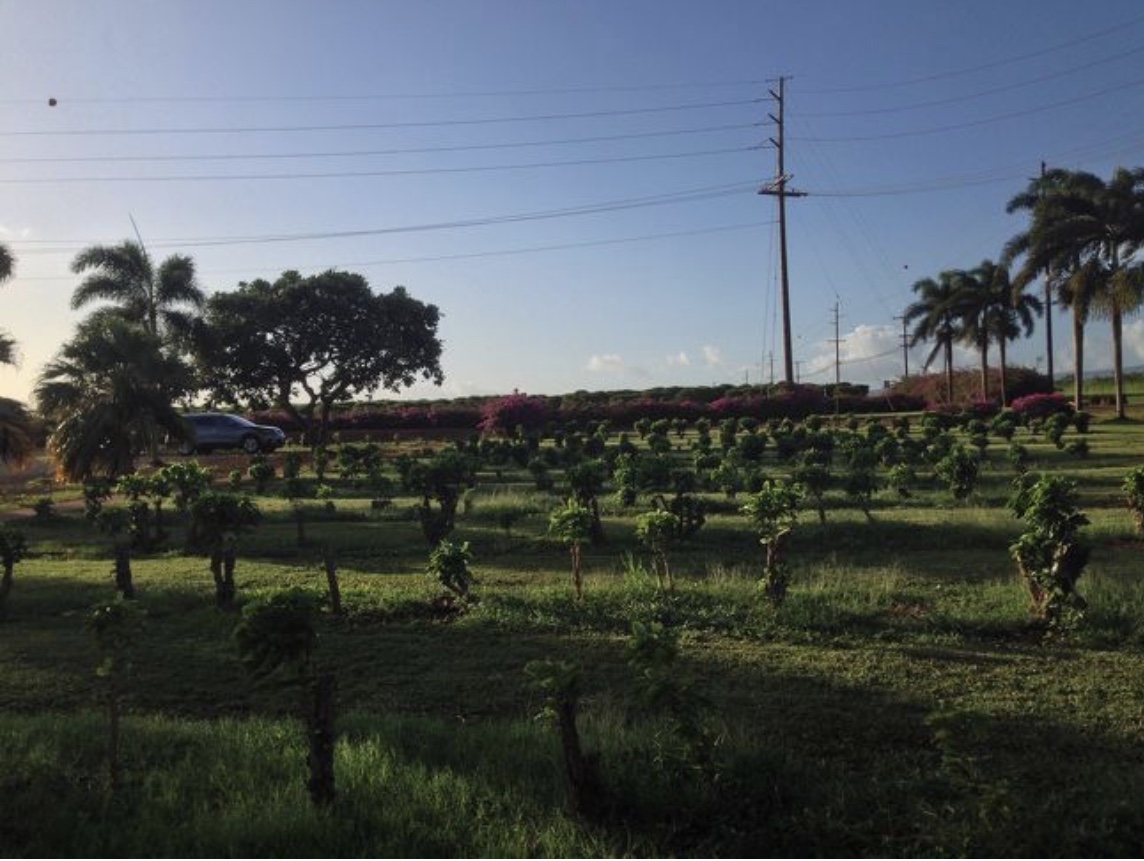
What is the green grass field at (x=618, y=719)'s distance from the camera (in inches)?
161

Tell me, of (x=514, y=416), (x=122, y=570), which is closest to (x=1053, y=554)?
(x=122, y=570)

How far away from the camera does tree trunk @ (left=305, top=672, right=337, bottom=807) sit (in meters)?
4.27

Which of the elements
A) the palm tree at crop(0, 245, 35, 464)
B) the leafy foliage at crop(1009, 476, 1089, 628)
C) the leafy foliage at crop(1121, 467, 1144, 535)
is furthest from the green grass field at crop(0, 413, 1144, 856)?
the palm tree at crop(0, 245, 35, 464)

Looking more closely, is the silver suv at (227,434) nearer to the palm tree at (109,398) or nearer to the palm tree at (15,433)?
the palm tree at (109,398)

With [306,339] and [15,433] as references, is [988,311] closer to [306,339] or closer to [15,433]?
Result: [306,339]

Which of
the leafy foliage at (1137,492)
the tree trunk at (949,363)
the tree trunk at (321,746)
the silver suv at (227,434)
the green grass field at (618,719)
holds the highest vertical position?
the tree trunk at (949,363)

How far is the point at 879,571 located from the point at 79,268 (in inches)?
1247

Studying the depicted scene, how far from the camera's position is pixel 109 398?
20.5 meters

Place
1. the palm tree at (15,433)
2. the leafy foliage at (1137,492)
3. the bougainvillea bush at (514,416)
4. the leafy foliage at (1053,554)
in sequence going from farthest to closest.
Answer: the bougainvillea bush at (514,416) < the palm tree at (15,433) < the leafy foliage at (1137,492) < the leafy foliage at (1053,554)

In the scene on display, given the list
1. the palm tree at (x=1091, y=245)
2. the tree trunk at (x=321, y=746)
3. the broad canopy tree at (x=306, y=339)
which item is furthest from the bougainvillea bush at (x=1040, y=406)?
the tree trunk at (x=321, y=746)

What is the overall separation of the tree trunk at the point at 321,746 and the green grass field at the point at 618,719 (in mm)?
103

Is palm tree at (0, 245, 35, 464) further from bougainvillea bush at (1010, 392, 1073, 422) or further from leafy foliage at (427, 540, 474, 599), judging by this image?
bougainvillea bush at (1010, 392, 1073, 422)

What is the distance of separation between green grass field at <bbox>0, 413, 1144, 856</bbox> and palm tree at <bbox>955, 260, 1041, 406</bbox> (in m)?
43.3

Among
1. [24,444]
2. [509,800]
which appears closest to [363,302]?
[24,444]
